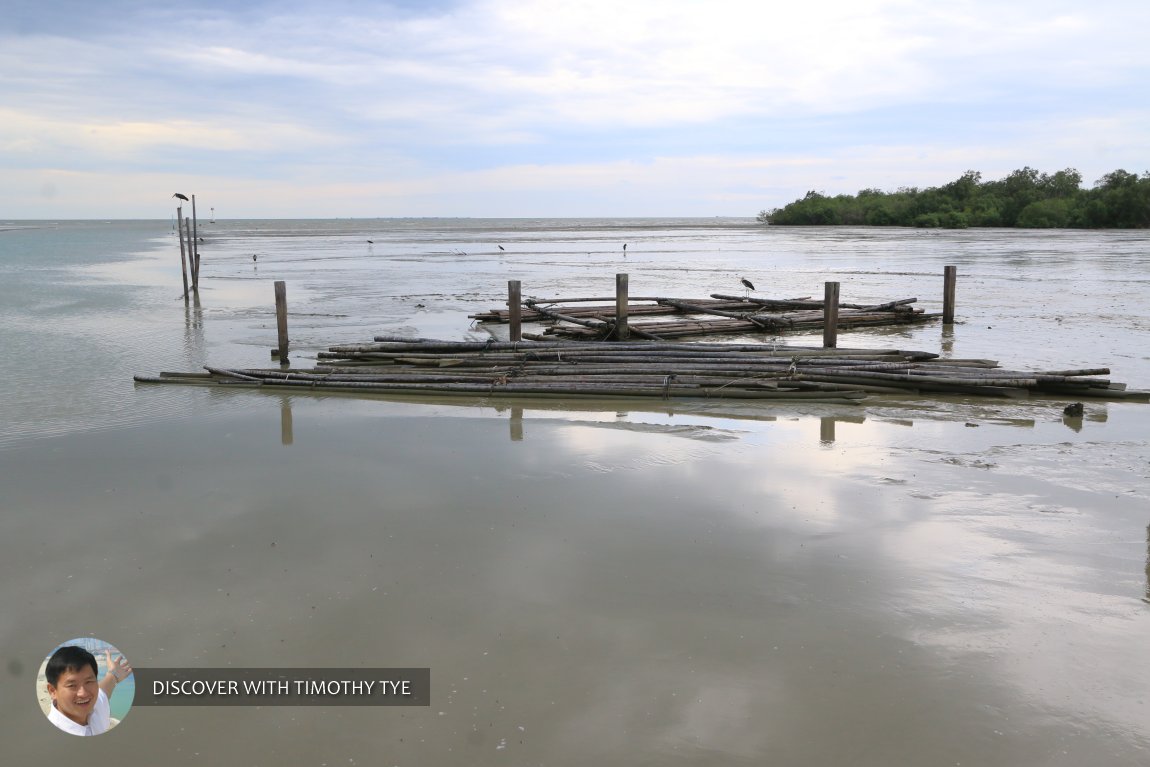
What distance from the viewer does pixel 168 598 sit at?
17.3ft

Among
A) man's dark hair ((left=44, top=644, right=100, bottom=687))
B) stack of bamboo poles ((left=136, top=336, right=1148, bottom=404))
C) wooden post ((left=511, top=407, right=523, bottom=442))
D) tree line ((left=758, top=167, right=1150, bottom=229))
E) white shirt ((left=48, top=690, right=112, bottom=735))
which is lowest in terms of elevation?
white shirt ((left=48, top=690, right=112, bottom=735))

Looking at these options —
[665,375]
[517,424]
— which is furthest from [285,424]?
[665,375]

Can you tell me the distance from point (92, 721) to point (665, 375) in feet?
27.2

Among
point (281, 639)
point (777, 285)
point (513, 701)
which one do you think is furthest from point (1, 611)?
point (777, 285)

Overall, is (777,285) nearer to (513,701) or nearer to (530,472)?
(530,472)

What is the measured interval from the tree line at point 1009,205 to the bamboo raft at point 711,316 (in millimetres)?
65816

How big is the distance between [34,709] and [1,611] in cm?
124

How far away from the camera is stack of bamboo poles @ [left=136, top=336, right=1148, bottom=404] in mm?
11047

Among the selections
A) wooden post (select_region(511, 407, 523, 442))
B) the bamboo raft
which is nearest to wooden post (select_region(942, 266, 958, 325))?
the bamboo raft

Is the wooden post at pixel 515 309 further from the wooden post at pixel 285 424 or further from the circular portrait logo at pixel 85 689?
the circular portrait logo at pixel 85 689

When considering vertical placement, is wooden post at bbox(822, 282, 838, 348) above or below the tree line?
below

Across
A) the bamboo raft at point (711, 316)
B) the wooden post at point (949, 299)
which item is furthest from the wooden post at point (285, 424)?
the wooden post at point (949, 299)

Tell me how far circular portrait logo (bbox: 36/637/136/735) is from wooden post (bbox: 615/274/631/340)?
11683 mm

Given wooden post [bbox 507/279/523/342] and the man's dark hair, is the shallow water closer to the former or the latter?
the man's dark hair
